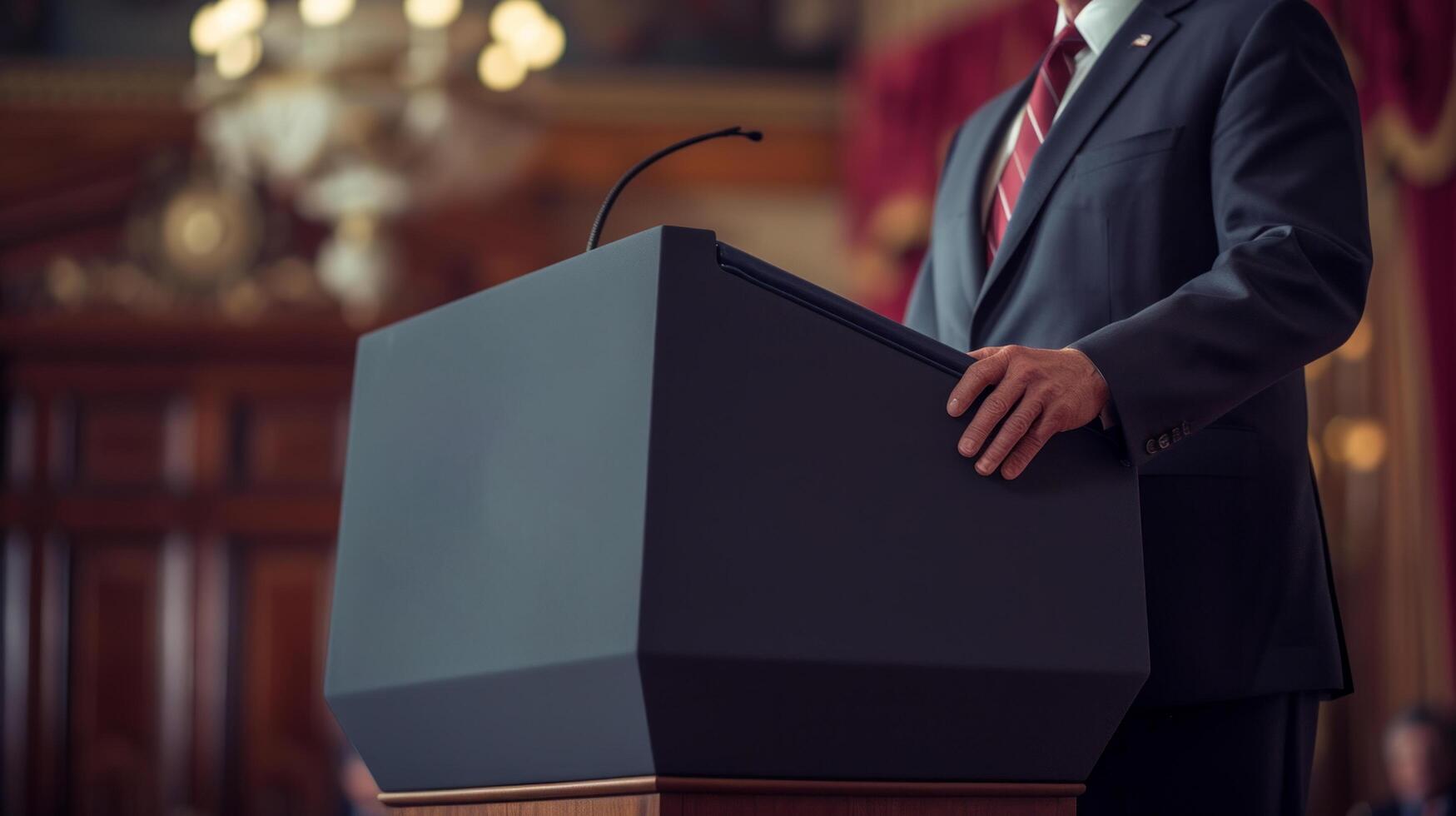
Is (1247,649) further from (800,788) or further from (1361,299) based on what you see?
(800,788)

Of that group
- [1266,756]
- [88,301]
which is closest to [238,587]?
[88,301]

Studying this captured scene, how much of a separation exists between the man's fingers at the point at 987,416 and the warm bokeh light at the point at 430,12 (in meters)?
4.52

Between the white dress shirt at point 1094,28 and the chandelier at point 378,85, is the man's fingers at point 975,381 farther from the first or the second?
the chandelier at point 378,85

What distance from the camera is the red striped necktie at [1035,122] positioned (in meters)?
1.76

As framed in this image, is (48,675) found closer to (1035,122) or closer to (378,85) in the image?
(378,85)

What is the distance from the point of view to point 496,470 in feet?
4.30

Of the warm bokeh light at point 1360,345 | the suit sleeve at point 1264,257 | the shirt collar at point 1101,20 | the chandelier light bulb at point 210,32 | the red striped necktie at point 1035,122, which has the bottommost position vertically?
the suit sleeve at point 1264,257

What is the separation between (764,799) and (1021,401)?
0.35 meters

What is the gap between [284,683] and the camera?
319 inches

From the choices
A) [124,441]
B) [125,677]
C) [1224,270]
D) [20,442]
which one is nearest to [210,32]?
[124,441]

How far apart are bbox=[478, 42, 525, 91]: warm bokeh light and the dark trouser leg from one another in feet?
14.6

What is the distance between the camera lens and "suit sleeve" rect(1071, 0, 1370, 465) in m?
1.38

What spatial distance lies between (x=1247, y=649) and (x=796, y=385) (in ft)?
1.91

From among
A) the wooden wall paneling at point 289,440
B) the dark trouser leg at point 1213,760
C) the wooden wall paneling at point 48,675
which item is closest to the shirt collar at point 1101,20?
the dark trouser leg at point 1213,760
